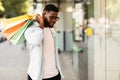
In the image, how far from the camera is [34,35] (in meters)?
3.31

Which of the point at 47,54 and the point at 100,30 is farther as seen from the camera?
the point at 100,30

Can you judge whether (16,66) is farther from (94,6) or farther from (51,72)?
(51,72)

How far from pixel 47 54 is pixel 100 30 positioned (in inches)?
97.8

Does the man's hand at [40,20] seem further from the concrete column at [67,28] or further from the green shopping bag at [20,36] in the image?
the concrete column at [67,28]

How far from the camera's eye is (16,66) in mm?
11672

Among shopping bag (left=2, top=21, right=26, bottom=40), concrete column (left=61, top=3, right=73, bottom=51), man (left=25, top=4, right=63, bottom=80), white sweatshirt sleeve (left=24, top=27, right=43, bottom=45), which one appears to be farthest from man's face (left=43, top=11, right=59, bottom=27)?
concrete column (left=61, top=3, right=73, bottom=51)

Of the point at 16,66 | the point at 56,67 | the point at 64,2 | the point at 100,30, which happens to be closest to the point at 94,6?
the point at 100,30

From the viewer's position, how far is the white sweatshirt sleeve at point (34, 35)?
10.9 ft

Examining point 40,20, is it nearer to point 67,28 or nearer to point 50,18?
point 50,18

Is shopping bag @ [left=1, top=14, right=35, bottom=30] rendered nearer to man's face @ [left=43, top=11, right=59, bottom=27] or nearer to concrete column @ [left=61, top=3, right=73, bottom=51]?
man's face @ [left=43, top=11, right=59, bottom=27]

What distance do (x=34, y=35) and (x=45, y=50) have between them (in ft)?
0.79

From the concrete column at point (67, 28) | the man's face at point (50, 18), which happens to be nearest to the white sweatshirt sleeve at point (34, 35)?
the man's face at point (50, 18)

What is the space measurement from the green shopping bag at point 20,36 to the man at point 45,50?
7 cm

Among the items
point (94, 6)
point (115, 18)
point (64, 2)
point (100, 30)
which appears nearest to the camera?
point (115, 18)
